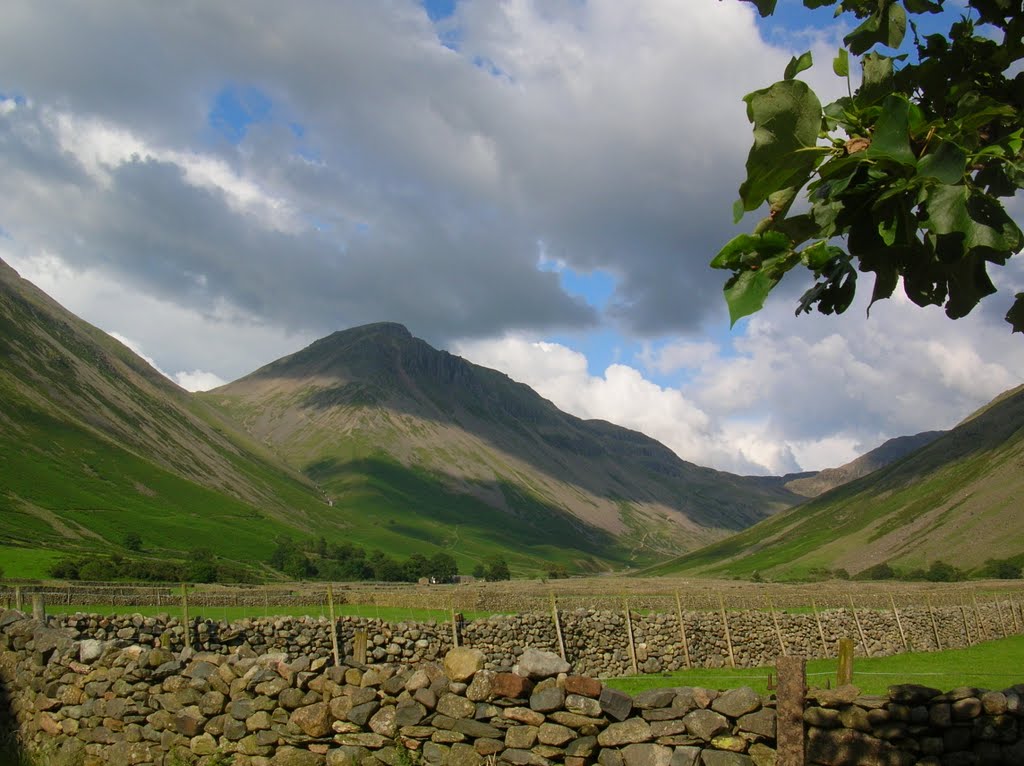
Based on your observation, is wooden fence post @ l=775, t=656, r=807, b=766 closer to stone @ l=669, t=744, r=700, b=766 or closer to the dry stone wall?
the dry stone wall

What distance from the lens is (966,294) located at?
3254mm

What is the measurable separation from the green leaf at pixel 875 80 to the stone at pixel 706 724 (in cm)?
715

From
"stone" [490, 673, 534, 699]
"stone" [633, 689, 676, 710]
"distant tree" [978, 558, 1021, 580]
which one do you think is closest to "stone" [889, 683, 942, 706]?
"stone" [633, 689, 676, 710]

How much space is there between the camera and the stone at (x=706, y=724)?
27.5ft

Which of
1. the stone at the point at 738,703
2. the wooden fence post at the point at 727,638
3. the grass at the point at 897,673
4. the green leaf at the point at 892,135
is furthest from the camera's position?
the wooden fence post at the point at 727,638

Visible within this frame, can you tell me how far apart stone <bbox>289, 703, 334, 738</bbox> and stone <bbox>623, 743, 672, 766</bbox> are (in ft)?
14.0

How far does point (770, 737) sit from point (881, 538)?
203241 millimetres

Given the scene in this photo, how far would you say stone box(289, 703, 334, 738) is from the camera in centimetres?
1055

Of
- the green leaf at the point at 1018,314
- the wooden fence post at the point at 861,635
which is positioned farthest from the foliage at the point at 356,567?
the green leaf at the point at 1018,314

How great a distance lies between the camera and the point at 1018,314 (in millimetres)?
3668

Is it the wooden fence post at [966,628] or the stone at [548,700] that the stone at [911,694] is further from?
the wooden fence post at [966,628]

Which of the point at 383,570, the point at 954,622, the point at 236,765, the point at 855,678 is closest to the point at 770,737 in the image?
the point at 236,765

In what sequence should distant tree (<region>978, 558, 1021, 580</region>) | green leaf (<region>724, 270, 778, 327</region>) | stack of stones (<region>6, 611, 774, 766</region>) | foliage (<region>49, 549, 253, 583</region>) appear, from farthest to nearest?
distant tree (<region>978, 558, 1021, 580</region>)
foliage (<region>49, 549, 253, 583</region>)
stack of stones (<region>6, 611, 774, 766</region>)
green leaf (<region>724, 270, 778, 327</region>)

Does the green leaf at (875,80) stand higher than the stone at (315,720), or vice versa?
the green leaf at (875,80)
